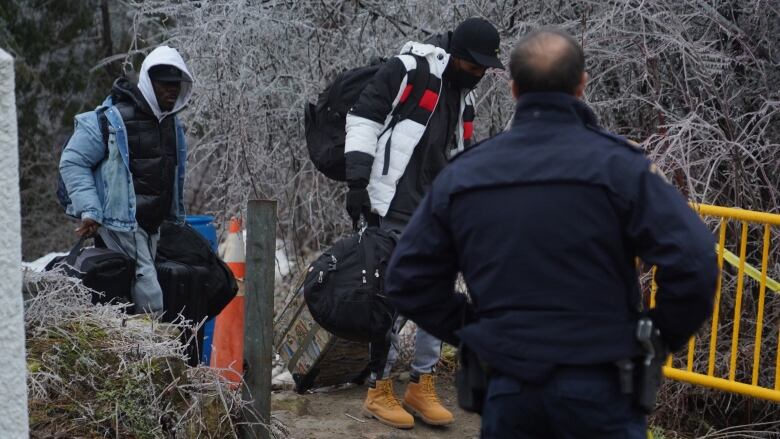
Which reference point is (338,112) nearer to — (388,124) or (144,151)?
(388,124)

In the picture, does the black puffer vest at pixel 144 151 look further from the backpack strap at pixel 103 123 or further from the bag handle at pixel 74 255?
the bag handle at pixel 74 255

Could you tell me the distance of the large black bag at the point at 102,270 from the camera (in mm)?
5078

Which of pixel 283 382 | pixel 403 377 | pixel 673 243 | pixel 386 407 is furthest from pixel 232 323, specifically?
pixel 673 243

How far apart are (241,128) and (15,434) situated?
214 inches

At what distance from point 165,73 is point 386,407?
201 centimetres

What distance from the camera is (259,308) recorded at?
14.3ft

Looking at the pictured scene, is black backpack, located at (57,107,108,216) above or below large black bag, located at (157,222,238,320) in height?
above

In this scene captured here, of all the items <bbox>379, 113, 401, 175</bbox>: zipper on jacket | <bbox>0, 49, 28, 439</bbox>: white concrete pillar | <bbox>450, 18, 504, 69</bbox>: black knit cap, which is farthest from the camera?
<bbox>379, 113, 401, 175</bbox>: zipper on jacket

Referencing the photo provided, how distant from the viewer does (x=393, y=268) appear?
2928 millimetres

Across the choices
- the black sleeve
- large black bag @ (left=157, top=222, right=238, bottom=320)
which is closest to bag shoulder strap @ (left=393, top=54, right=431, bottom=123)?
large black bag @ (left=157, top=222, right=238, bottom=320)

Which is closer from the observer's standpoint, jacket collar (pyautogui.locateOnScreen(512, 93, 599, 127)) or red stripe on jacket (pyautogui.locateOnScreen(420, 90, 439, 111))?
jacket collar (pyautogui.locateOnScreen(512, 93, 599, 127))

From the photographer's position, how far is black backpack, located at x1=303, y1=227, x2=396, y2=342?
4918 millimetres

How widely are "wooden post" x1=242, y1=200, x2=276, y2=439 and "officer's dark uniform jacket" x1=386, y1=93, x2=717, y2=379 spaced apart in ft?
5.55

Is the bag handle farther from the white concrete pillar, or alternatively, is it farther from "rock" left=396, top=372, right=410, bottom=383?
the white concrete pillar
